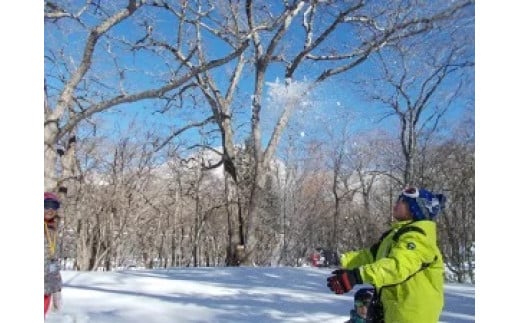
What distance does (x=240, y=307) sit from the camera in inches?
72.4

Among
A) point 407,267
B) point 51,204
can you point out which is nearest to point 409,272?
point 407,267

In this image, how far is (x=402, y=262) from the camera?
3.41 ft

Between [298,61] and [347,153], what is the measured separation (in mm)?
561

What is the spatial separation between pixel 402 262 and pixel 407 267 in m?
0.02

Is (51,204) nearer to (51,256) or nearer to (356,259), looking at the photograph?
(51,256)

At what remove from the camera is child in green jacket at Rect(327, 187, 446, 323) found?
103 centimetres

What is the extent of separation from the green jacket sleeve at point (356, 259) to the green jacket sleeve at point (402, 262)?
143mm

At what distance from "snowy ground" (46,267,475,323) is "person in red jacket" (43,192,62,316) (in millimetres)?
67

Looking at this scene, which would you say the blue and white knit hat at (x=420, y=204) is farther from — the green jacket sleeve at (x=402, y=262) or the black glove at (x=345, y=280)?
the black glove at (x=345, y=280)

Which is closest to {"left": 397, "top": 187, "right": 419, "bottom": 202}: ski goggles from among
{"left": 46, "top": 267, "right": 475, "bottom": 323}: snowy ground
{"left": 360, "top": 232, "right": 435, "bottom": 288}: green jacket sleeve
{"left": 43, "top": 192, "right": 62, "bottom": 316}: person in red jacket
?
{"left": 360, "top": 232, "right": 435, "bottom": 288}: green jacket sleeve

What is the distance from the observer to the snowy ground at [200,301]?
5.52ft
